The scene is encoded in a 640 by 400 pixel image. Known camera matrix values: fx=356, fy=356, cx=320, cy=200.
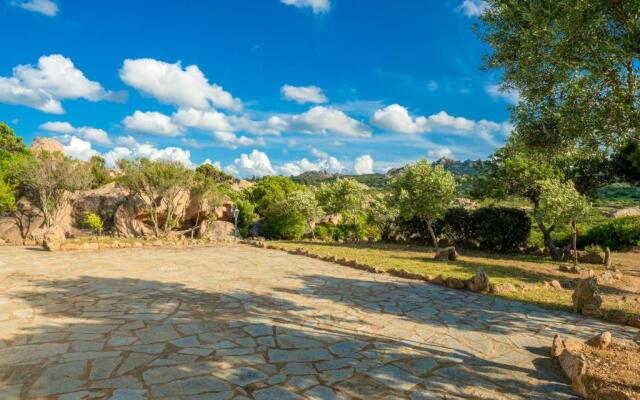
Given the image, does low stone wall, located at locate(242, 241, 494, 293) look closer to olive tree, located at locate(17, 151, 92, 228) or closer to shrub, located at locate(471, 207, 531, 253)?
shrub, located at locate(471, 207, 531, 253)

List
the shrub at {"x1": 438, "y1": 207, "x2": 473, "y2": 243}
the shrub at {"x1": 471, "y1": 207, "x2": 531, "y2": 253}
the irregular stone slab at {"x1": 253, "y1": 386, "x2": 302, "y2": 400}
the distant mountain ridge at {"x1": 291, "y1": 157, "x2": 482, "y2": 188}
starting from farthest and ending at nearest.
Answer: the distant mountain ridge at {"x1": 291, "y1": 157, "x2": 482, "y2": 188} < the shrub at {"x1": 438, "y1": 207, "x2": 473, "y2": 243} < the shrub at {"x1": 471, "y1": 207, "x2": 531, "y2": 253} < the irregular stone slab at {"x1": 253, "y1": 386, "x2": 302, "y2": 400}

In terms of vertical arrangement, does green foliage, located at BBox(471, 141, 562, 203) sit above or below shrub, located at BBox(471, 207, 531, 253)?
above

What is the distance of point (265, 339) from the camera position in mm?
5594

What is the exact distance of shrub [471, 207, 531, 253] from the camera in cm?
2106

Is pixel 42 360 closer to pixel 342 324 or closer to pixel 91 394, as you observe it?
pixel 91 394

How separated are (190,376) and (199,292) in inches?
173

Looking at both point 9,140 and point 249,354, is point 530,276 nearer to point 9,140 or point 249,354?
A: point 249,354

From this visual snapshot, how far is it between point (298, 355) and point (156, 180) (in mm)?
22409

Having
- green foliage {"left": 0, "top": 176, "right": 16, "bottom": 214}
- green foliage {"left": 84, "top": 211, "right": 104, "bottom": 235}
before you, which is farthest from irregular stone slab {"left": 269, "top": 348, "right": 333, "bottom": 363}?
green foliage {"left": 0, "top": 176, "right": 16, "bottom": 214}

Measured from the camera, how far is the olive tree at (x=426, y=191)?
1844 centimetres

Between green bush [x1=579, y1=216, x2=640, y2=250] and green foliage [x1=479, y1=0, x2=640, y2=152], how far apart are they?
57.4 ft

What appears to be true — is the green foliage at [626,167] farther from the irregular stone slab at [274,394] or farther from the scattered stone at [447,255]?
the irregular stone slab at [274,394]

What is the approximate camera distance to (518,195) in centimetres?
1950

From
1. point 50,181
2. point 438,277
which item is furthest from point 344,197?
point 50,181
